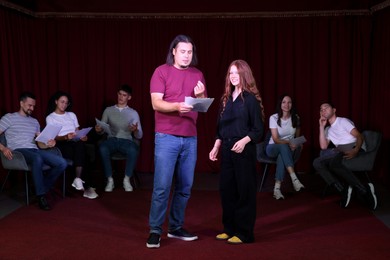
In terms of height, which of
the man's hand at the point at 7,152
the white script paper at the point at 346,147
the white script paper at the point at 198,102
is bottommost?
the white script paper at the point at 346,147

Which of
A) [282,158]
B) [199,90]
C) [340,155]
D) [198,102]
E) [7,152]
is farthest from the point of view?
[282,158]

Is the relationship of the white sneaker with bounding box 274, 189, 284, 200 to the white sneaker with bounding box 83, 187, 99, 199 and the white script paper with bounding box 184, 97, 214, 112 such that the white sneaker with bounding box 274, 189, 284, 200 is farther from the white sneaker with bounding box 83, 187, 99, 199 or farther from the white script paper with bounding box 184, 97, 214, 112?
the white script paper with bounding box 184, 97, 214, 112

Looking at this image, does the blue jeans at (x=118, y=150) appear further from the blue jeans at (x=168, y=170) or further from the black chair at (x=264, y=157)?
the blue jeans at (x=168, y=170)

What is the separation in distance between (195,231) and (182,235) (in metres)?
0.31

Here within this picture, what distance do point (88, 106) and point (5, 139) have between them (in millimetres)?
2090

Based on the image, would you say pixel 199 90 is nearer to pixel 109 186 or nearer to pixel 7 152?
pixel 7 152

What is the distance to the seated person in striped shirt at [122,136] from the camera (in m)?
6.27

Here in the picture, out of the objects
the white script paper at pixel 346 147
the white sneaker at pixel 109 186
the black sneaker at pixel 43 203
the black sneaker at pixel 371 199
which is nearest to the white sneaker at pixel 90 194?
the white sneaker at pixel 109 186

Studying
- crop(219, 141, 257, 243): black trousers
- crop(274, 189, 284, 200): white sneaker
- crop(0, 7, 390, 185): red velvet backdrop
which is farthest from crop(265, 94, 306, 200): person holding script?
crop(219, 141, 257, 243): black trousers

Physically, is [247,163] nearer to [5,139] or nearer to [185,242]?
[185,242]

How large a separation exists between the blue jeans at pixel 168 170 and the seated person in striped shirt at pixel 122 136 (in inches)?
90.6

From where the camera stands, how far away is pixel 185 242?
13.5 feet

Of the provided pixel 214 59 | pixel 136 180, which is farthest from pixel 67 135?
pixel 214 59

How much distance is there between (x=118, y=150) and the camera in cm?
638
